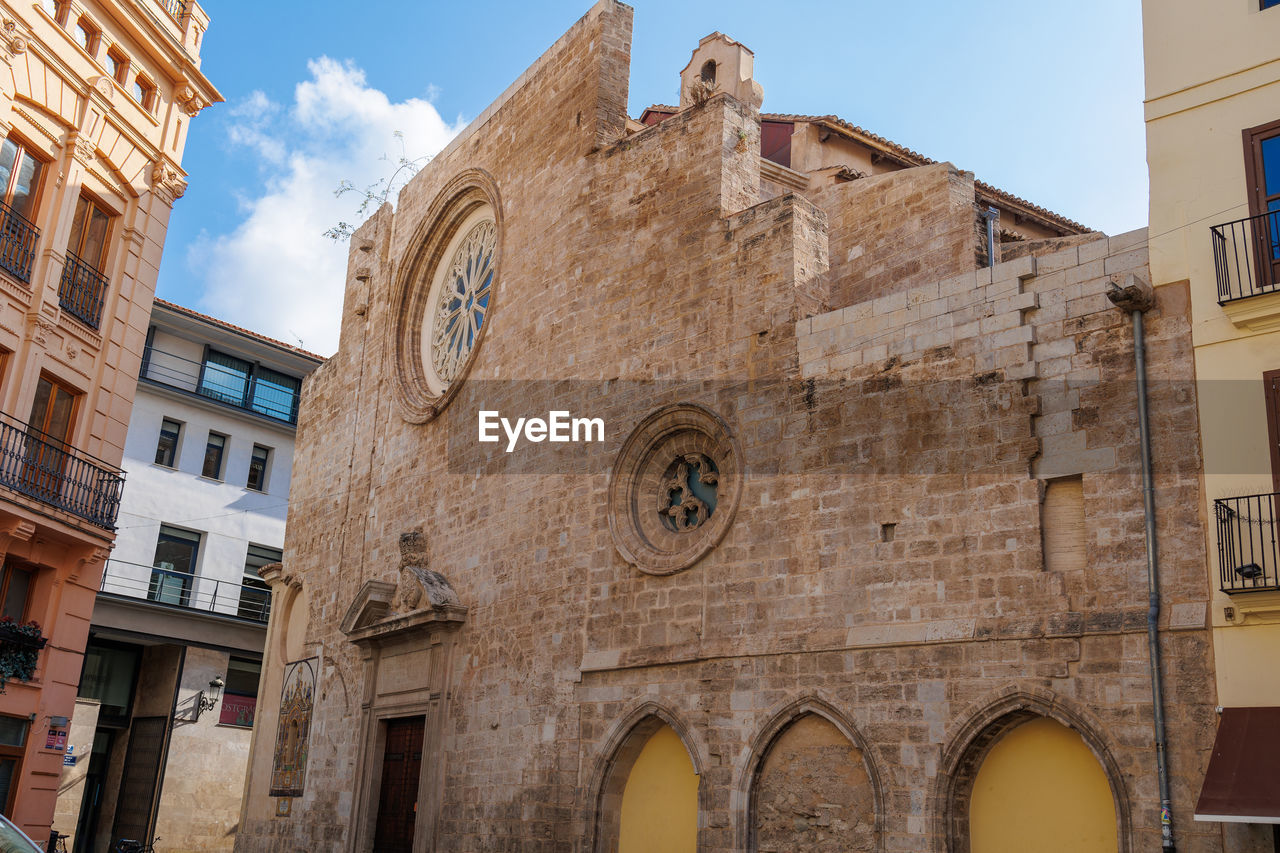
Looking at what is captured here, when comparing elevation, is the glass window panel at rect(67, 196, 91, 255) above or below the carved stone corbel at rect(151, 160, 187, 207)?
below

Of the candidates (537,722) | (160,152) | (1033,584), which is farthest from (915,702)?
(160,152)

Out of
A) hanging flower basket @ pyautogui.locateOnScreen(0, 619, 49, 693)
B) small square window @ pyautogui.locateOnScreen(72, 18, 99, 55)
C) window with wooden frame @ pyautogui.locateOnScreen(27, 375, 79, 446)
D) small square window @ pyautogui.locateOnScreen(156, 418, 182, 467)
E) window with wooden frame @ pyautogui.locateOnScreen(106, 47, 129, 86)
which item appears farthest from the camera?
small square window @ pyautogui.locateOnScreen(156, 418, 182, 467)

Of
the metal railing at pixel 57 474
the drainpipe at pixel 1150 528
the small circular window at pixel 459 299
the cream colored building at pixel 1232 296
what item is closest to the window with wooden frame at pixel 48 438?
the metal railing at pixel 57 474

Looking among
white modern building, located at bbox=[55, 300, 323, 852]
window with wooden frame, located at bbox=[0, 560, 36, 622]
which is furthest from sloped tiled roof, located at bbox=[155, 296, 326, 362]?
window with wooden frame, located at bbox=[0, 560, 36, 622]

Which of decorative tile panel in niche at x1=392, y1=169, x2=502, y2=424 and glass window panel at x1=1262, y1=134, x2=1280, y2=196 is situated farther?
decorative tile panel in niche at x1=392, y1=169, x2=502, y2=424

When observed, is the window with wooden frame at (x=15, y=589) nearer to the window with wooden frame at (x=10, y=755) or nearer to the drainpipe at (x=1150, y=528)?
the window with wooden frame at (x=10, y=755)

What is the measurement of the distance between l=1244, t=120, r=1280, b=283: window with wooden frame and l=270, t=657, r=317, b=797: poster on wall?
14115 millimetres

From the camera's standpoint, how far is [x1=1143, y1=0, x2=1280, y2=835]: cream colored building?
24.5ft

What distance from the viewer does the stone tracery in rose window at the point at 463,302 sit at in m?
17.1

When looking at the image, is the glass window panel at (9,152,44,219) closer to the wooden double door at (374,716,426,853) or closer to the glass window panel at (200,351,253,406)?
the wooden double door at (374,716,426,853)

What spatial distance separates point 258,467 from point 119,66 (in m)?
13.2

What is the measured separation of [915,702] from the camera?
9242 millimetres

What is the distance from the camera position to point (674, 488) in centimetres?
1229

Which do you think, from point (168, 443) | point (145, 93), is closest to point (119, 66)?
point (145, 93)
